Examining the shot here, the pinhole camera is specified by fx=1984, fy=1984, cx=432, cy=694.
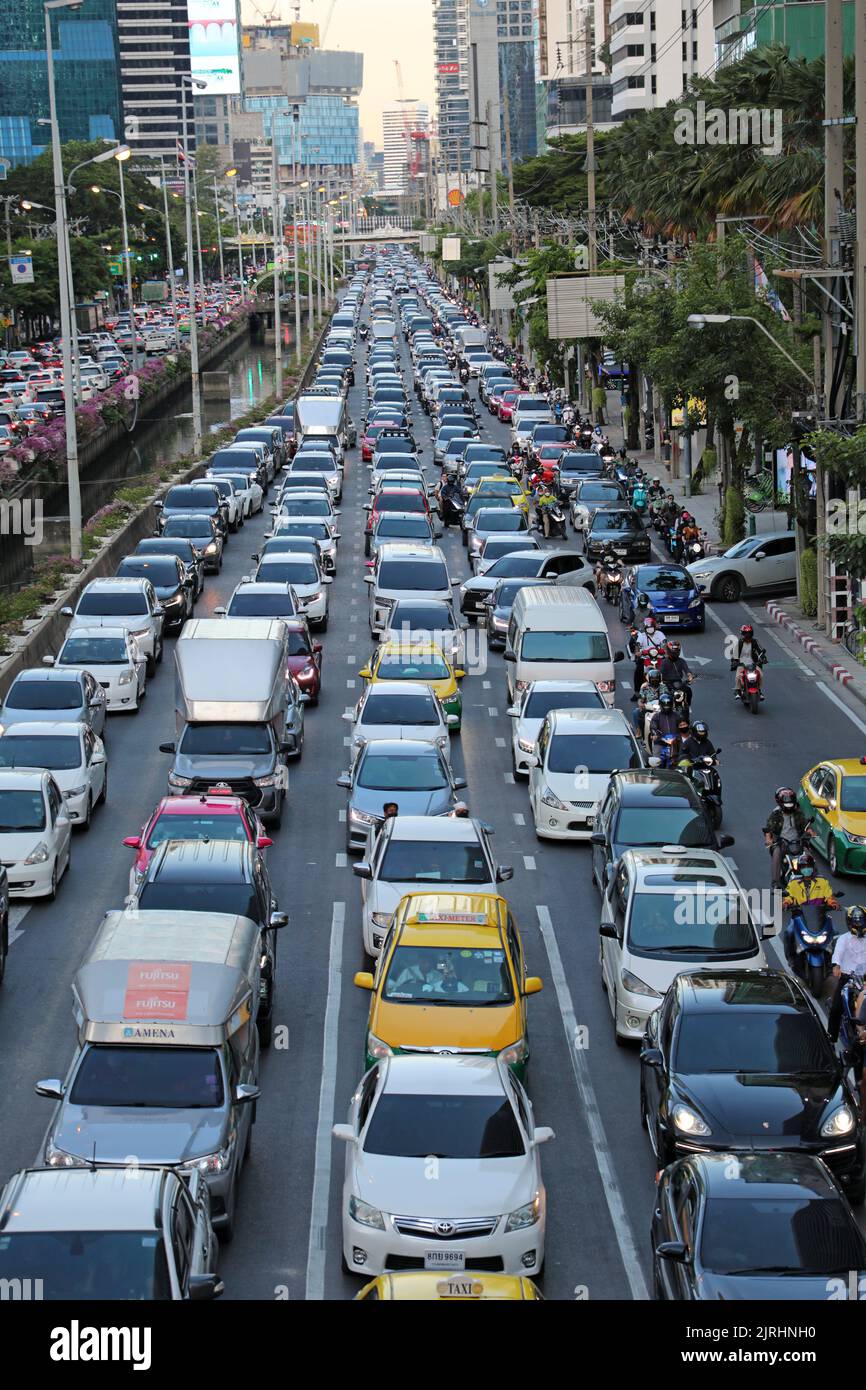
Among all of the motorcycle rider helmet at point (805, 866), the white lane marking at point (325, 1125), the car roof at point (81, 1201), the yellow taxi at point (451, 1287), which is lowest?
the white lane marking at point (325, 1125)

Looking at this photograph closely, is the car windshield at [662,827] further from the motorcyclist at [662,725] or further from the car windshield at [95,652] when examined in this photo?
the car windshield at [95,652]

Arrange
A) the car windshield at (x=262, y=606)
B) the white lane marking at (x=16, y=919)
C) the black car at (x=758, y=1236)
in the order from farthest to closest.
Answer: the car windshield at (x=262, y=606), the white lane marking at (x=16, y=919), the black car at (x=758, y=1236)

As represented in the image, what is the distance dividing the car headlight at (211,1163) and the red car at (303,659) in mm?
19059

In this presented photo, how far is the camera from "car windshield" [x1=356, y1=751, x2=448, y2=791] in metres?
24.0

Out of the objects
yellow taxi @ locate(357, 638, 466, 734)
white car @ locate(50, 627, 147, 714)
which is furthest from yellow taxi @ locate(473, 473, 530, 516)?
yellow taxi @ locate(357, 638, 466, 734)

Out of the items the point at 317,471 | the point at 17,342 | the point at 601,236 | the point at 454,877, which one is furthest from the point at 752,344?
the point at 17,342

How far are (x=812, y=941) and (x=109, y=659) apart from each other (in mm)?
16983

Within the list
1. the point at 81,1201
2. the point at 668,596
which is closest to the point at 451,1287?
the point at 81,1201

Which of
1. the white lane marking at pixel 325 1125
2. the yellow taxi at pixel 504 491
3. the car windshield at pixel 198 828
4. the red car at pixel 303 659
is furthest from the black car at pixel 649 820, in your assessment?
the yellow taxi at pixel 504 491

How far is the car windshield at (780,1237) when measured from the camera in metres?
11.4

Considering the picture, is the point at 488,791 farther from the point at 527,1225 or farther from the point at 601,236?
the point at 601,236

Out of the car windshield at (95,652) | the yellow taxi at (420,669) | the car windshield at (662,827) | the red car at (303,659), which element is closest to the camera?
the car windshield at (662,827)

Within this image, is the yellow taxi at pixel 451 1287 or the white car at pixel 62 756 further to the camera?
the white car at pixel 62 756

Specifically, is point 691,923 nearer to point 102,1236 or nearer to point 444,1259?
point 444,1259
